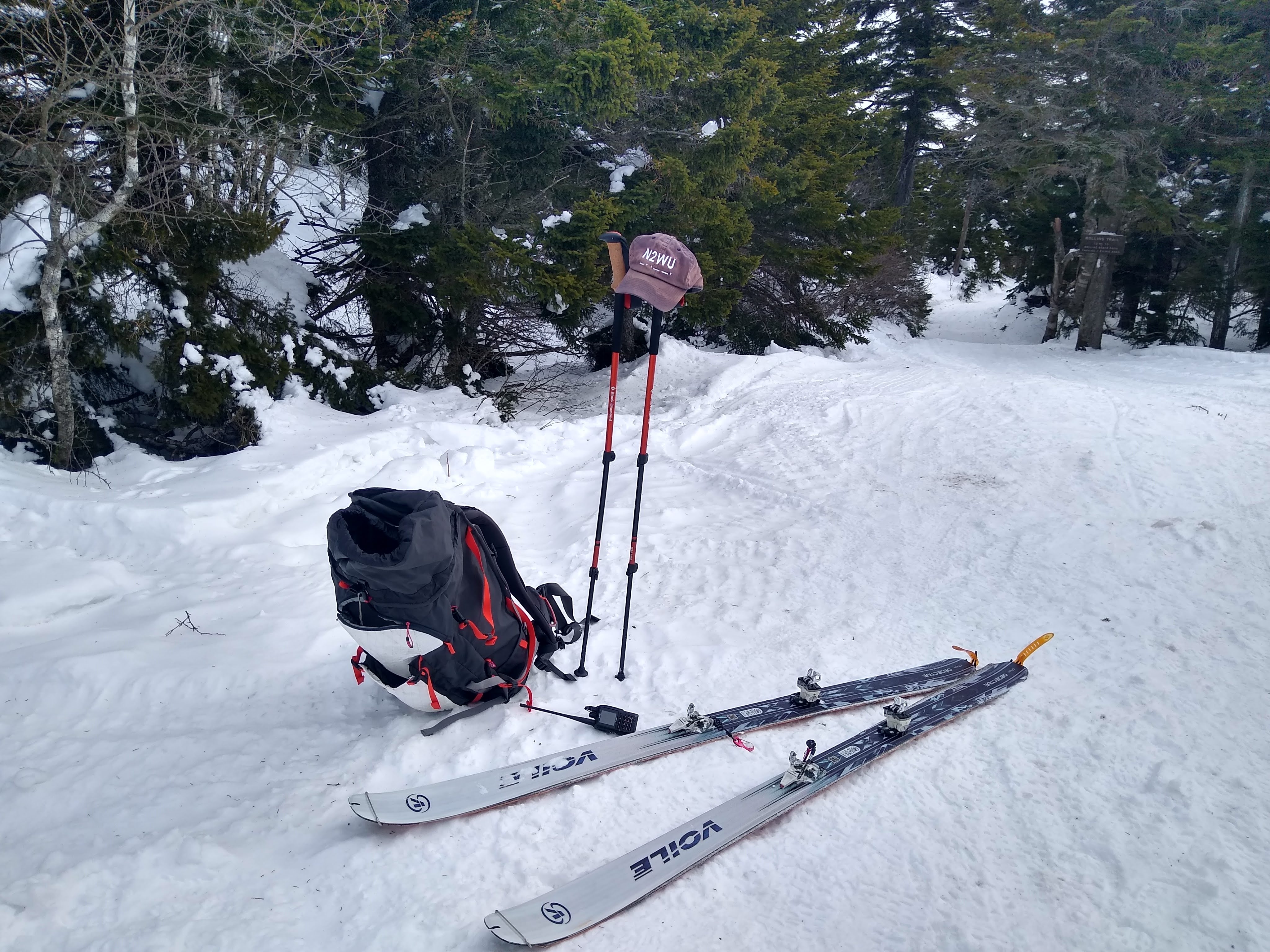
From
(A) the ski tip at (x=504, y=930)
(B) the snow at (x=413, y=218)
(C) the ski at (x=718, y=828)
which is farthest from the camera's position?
(B) the snow at (x=413, y=218)

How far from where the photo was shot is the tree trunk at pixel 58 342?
600 centimetres

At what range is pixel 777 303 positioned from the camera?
14219 mm

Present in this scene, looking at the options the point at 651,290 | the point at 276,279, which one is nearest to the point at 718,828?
the point at 651,290

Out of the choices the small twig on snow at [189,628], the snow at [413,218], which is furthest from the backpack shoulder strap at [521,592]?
the snow at [413,218]

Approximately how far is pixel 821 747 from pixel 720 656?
0.93m

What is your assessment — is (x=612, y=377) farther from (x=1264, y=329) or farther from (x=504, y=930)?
(x=1264, y=329)

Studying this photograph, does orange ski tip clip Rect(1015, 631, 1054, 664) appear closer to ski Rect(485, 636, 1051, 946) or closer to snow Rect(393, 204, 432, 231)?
ski Rect(485, 636, 1051, 946)

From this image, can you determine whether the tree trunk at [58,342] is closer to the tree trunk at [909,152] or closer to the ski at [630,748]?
the ski at [630,748]

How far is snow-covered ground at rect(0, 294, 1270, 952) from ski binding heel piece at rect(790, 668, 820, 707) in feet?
0.42

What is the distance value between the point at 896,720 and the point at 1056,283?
18.4 metres

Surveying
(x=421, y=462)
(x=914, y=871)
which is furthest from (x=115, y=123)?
(x=914, y=871)

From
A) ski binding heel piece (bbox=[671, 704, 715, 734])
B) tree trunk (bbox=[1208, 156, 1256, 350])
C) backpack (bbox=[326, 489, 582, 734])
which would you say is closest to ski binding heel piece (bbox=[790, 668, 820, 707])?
ski binding heel piece (bbox=[671, 704, 715, 734])

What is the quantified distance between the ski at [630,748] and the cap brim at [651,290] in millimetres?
2053

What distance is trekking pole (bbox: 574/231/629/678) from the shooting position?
3.80 m
